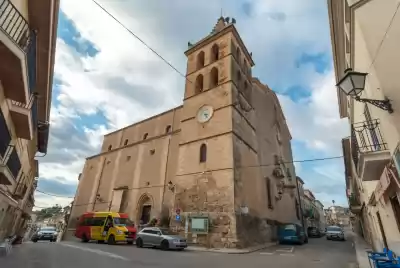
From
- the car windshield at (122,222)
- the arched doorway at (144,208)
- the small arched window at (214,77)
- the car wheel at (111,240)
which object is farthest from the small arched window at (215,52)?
the car wheel at (111,240)

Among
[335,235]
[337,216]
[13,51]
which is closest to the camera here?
[13,51]

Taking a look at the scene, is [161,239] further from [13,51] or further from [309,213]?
[309,213]

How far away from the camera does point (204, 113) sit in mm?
20188

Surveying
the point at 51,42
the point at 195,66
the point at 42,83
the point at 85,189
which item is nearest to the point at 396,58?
the point at 51,42

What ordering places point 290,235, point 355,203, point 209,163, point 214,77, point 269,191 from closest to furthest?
point 209,163 < point 290,235 < point 214,77 < point 355,203 < point 269,191

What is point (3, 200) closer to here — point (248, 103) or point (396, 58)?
point (396, 58)

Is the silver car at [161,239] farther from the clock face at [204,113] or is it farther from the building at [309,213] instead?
the building at [309,213]

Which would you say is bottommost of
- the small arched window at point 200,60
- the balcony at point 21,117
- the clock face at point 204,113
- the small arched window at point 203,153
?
the balcony at point 21,117

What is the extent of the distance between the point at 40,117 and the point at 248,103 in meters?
17.3

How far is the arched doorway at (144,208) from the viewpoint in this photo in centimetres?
2128

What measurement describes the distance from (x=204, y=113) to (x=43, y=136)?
11.6 metres

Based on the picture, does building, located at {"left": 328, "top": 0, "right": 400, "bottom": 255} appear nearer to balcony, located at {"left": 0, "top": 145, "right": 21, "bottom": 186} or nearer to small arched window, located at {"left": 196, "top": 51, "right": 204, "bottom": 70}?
balcony, located at {"left": 0, "top": 145, "right": 21, "bottom": 186}

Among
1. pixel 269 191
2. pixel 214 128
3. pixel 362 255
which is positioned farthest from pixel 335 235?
pixel 214 128

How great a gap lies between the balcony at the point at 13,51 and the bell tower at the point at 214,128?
12.9 m
